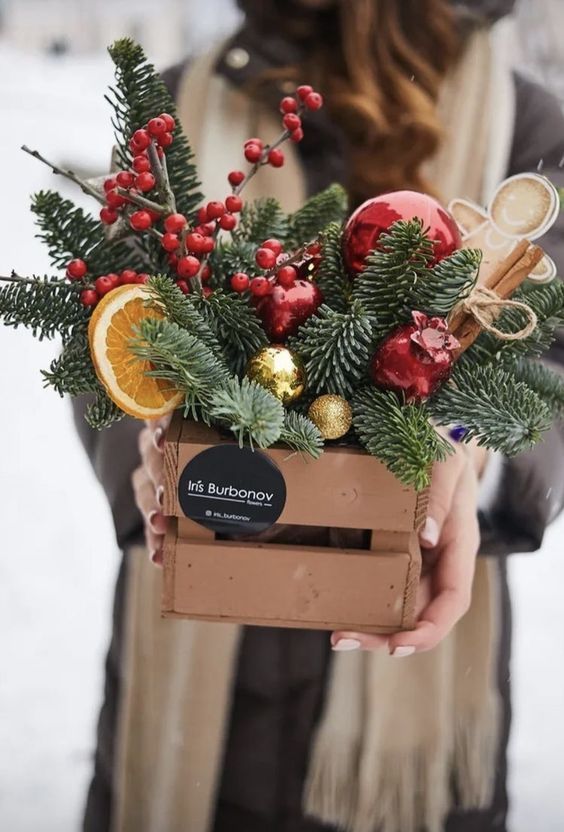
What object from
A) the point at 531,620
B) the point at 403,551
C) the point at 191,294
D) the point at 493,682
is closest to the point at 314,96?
the point at 191,294

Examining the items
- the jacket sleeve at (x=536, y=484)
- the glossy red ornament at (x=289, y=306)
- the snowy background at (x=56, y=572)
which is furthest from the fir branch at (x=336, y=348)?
the snowy background at (x=56, y=572)

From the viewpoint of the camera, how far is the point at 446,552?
0.67 m

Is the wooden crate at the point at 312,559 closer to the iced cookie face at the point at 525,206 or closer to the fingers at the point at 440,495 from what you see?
the fingers at the point at 440,495

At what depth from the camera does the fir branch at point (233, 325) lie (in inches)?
20.2

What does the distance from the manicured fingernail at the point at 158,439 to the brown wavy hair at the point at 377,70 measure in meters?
0.44

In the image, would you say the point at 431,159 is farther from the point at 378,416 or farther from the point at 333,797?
the point at 333,797

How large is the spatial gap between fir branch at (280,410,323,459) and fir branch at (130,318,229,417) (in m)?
0.05

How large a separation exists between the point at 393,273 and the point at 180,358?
15cm

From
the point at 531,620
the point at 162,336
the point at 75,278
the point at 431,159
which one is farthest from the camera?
the point at 531,620

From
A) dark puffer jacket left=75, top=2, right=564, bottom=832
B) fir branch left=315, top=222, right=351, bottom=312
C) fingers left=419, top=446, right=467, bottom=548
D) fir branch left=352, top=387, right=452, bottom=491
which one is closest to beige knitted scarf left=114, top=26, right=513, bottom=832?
dark puffer jacket left=75, top=2, right=564, bottom=832

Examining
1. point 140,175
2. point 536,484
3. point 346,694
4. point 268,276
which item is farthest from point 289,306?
point 346,694

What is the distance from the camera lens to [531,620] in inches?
45.3

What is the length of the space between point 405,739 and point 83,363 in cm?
68

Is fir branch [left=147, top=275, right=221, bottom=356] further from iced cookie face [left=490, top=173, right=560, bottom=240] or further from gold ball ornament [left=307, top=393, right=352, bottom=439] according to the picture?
iced cookie face [left=490, top=173, right=560, bottom=240]
